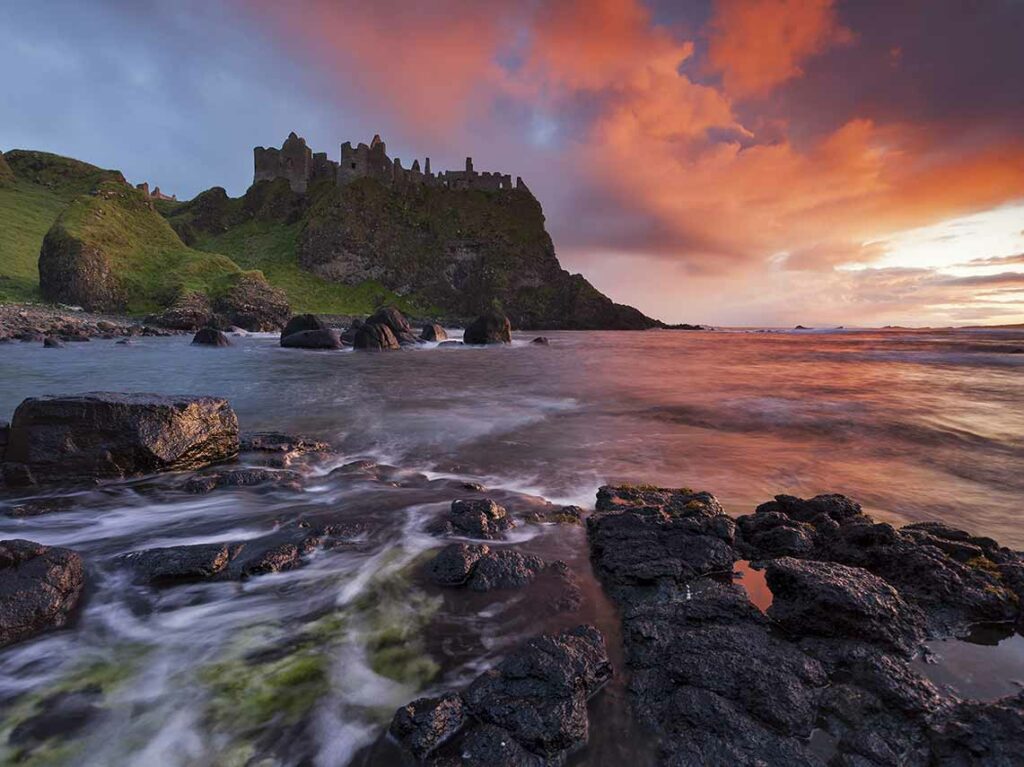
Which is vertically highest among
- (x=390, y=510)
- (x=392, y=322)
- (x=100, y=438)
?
(x=392, y=322)

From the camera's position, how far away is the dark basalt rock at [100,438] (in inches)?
257

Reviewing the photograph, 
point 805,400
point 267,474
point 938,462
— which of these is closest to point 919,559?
point 938,462

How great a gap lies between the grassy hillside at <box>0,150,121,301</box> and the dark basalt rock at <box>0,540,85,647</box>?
2360 inches

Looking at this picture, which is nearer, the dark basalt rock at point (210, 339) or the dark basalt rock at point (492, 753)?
the dark basalt rock at point (492, 753)

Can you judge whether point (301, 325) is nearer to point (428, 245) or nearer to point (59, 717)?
point (59, 717)

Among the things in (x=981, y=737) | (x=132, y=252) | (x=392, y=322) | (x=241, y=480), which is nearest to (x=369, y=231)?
(x=132, y=252)

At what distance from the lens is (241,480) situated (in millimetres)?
6824

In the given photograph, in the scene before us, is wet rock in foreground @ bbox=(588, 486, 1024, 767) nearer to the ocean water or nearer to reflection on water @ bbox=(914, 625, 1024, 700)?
reflection on water @ bbox=(914, 625, 1024, 700)

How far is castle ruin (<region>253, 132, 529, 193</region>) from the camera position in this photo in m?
98.2

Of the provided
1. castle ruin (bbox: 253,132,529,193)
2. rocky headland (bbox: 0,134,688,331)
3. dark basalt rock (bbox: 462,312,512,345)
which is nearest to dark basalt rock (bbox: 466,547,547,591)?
dark basalt rock (bbox: 462,312,512,345)

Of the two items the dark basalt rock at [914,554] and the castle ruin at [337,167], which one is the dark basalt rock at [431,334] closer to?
the dark basalt rock at [914,554]

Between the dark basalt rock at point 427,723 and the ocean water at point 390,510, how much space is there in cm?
17

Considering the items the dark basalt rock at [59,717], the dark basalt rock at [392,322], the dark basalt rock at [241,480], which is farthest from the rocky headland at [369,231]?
the dark basalt rock at [59,717]

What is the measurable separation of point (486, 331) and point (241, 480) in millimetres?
35957
